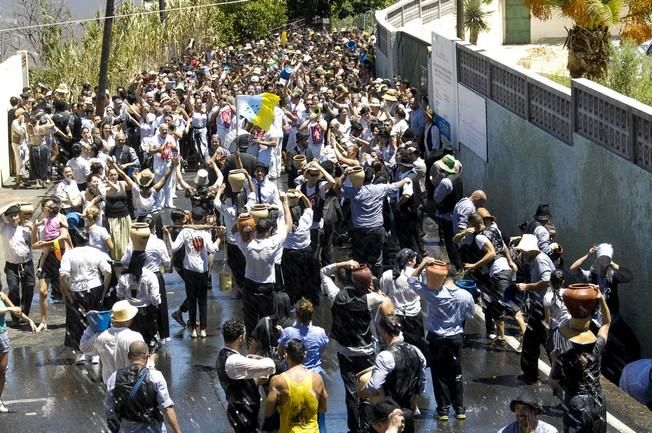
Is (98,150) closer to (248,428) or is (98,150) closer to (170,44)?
(248,428)

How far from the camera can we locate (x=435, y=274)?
11.9 meters

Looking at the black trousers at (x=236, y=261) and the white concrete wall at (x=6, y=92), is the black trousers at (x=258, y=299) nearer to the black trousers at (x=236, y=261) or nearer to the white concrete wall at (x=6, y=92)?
the black trousers at (x=236, y=261)

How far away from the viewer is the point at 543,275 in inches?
538

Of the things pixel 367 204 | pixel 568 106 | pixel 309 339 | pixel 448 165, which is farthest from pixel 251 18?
pixel 309 339

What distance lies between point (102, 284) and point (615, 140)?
650 cm

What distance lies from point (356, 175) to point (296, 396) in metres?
6.89

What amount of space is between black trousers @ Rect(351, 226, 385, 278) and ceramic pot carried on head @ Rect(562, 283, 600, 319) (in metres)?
6.45

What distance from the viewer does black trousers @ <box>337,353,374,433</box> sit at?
1172 cm

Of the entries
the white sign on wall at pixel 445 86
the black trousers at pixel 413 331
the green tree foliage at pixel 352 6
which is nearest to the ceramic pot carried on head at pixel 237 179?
the black trousers at pixel 413 331

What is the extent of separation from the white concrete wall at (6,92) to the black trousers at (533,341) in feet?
53.0

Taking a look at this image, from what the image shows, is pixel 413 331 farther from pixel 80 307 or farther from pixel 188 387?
pixel 80 307

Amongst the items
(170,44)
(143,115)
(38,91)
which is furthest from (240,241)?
(170,44)

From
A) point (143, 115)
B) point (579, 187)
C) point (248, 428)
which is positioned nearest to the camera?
point (248, 428)

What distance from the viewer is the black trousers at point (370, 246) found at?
16906 millimetres
